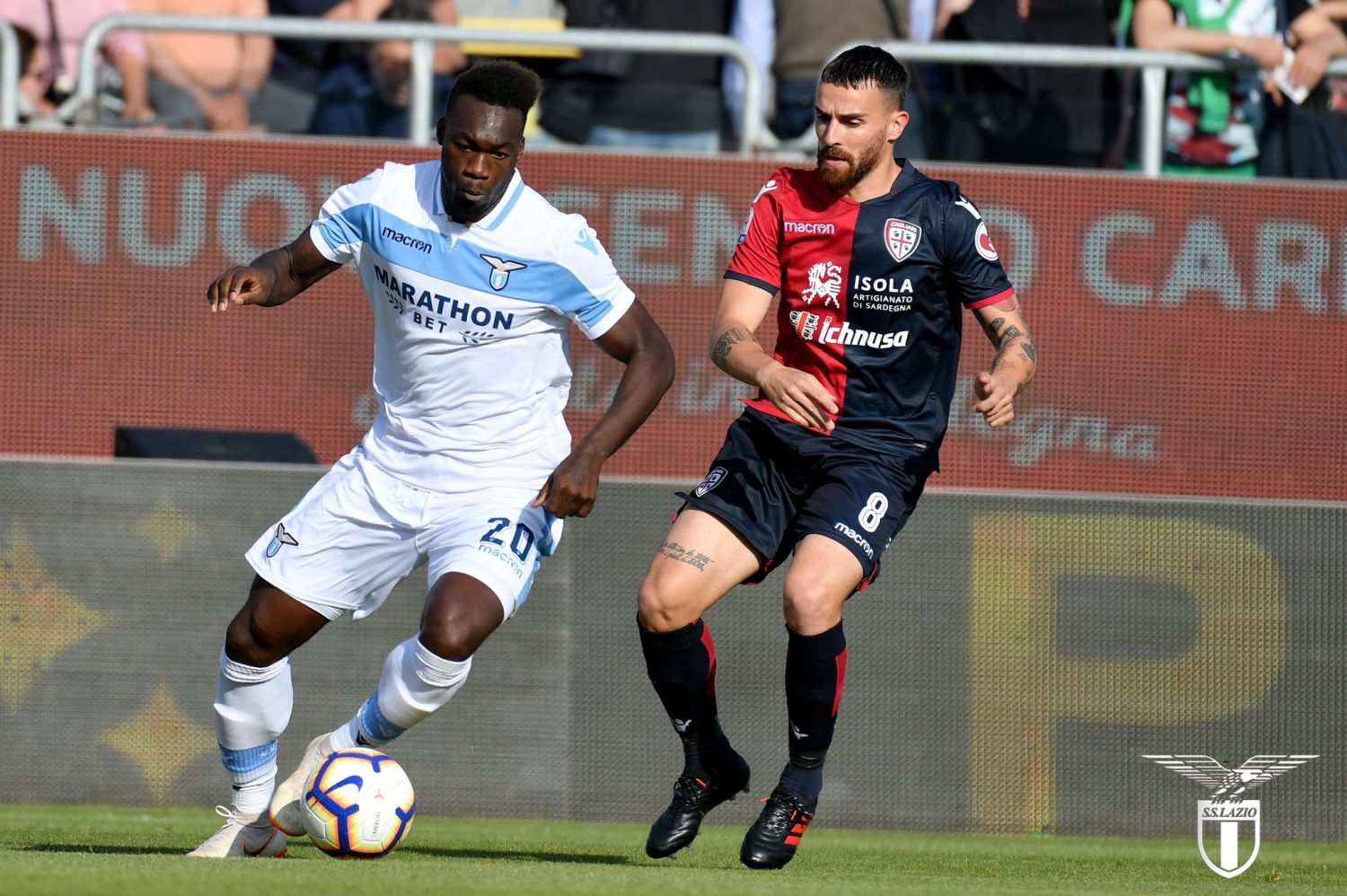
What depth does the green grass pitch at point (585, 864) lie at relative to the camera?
15.9 feet

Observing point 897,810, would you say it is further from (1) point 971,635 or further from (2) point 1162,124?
(2) point 1162,124

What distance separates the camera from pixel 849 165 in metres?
6.05

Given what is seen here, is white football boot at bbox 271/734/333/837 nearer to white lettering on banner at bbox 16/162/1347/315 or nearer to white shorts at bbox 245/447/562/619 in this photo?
white shorts at bbox 245/447/562/619

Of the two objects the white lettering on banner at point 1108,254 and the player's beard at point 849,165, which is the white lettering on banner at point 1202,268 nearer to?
the white lettering on banner at point 1108,254

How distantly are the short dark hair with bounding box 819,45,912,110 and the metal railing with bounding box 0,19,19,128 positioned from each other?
4701 mm

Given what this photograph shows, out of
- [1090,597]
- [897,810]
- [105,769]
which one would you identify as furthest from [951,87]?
[105,769]

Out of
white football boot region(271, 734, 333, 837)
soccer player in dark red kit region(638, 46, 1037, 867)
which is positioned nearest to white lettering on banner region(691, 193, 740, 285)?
soccer player in dark red kit region(638, 46, 1037, 867)

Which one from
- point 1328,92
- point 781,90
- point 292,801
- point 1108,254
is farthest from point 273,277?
point 1328,92

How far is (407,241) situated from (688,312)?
10.1 feet

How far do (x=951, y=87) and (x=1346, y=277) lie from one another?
7.13 ft

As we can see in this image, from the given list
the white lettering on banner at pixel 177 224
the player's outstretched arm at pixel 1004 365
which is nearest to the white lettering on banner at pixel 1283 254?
the player's outstretched arm at pixel 1004 365

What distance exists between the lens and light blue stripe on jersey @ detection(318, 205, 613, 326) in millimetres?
6129

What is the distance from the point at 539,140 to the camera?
9.33 meters

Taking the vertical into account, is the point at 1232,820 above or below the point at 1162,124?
below
